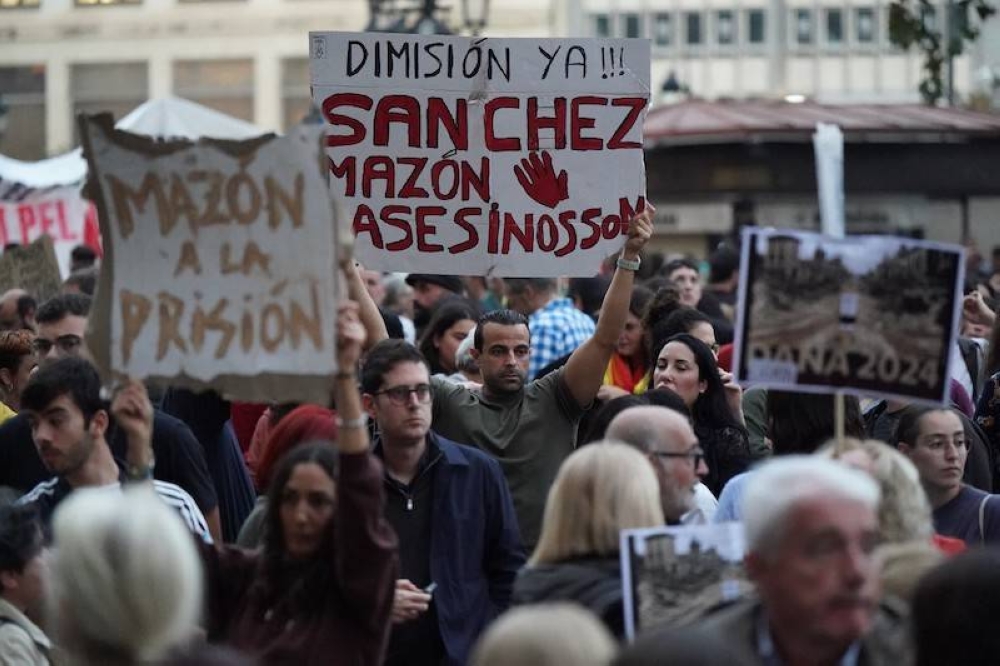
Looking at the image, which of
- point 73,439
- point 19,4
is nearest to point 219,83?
point 19,4

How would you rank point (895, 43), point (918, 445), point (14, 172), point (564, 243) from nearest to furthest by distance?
1. point (918, 445)
2. point (564, 243)
3. point (895, 43)
4. point (14, 172)

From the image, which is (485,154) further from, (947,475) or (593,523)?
(593,523)

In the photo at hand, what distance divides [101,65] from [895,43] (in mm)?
42093

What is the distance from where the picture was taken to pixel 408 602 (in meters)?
6.14

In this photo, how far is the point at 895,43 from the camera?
13.6 m

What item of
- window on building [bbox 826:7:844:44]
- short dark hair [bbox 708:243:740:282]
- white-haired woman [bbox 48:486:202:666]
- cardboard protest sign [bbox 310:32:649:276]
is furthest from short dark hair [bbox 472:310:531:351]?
window on building [bbox 826:7:844:44]

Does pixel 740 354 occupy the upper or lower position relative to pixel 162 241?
lower

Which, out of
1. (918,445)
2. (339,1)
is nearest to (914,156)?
(339,1)

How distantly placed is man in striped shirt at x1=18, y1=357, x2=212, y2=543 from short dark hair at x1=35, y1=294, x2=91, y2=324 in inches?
111

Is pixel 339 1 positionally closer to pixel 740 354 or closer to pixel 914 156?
pixel 914 156

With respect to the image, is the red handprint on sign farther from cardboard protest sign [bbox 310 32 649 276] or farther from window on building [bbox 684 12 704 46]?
window on building [bbox 684 12 704 46]

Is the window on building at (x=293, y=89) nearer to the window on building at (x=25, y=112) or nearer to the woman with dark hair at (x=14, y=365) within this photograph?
the window on building at (x=25, y=112)

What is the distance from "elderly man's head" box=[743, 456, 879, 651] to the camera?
4.21 m

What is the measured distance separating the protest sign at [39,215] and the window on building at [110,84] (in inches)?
1403
